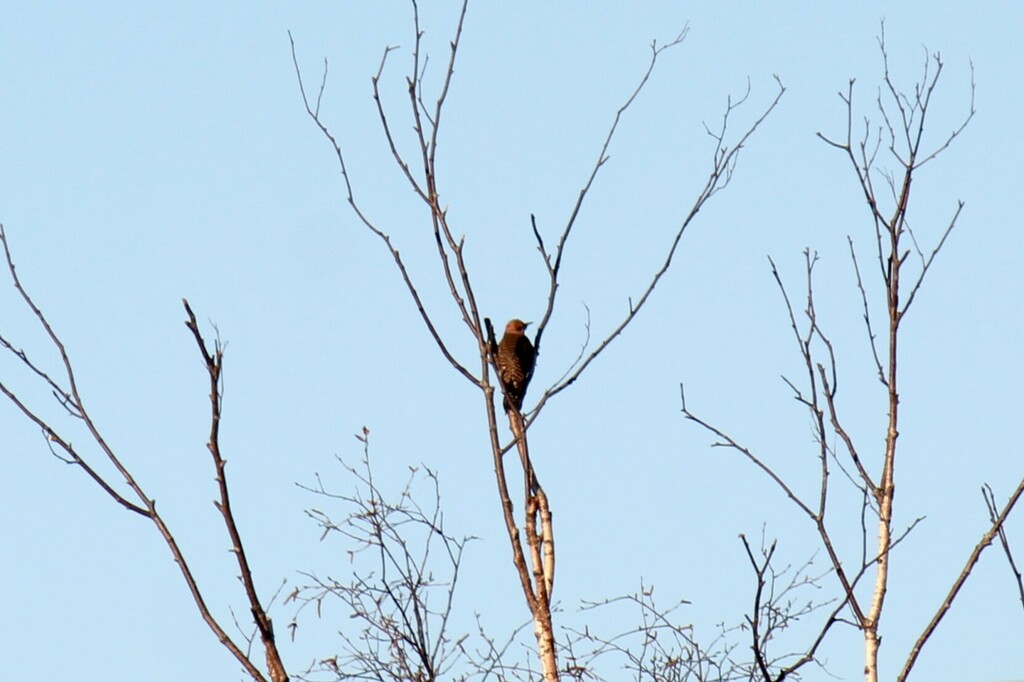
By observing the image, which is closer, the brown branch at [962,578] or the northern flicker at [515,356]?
the brown branch at [962,578]

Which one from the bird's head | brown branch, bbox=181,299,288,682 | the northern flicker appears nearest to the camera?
brown branch, bbox=181,299,288,682

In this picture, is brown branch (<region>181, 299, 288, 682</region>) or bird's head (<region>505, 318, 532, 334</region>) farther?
bird's head (<region>505, 318, 532, 334</region>)

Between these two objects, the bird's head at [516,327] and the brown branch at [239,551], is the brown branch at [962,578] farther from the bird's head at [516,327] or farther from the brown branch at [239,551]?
the bird's head at [516,327]

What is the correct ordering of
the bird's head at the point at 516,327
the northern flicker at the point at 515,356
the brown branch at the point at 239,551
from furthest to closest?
the bird's head at the point at 516,327
the northern flicker at the point at 515,356
the brown branch at the point at 239,551

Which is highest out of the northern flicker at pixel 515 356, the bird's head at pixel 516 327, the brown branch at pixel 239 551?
the bird's head at pixel 516 327

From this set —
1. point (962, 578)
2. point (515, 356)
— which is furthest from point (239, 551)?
point (515, 356)

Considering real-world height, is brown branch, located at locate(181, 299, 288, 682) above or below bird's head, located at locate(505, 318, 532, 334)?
below

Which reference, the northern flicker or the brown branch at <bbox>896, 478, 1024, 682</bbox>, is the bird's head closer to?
the northern flicker

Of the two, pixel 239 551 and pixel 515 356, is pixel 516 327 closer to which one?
pixel 515 356

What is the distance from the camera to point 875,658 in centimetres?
329

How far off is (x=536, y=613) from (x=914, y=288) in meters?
1.40

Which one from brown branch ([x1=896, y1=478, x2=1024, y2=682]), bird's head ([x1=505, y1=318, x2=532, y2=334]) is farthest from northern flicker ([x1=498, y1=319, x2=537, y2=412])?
brown branch ([x1=896, y1=478, x2=1024, y2=682])

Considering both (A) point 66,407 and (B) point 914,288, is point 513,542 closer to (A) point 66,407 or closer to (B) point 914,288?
(A) point 66,407

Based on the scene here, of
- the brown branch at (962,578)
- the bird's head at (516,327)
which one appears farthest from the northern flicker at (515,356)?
the brown branch at (962,578)
